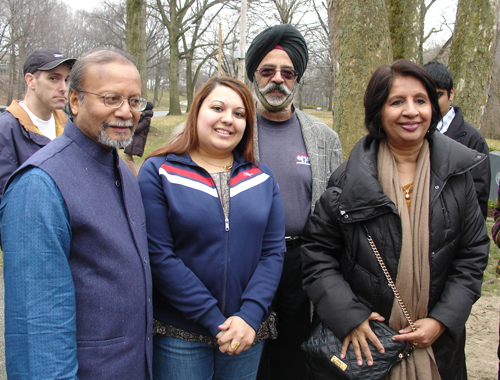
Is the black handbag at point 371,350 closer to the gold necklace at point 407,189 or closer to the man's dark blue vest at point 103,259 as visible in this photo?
the gold necklace at point 407,189

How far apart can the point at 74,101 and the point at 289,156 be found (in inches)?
56.7

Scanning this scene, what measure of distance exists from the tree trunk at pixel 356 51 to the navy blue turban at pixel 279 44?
1.92 metres

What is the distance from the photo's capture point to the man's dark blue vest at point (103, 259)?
55.2 inches

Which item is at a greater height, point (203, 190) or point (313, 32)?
point (313, 32)

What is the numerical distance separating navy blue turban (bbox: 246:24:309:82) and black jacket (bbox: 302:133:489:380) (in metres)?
1.05

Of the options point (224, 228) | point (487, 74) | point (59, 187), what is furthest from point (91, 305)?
point (487, 74)

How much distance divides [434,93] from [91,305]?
1.89 meters

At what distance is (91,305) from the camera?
144cm

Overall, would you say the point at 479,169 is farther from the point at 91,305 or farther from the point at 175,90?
the point at 175,90

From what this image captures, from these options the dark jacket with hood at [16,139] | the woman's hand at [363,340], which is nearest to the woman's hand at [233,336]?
the woman's hand at [363,340]

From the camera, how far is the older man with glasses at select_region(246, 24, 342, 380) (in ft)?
8.30

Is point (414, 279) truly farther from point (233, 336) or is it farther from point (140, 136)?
point (140, 136)

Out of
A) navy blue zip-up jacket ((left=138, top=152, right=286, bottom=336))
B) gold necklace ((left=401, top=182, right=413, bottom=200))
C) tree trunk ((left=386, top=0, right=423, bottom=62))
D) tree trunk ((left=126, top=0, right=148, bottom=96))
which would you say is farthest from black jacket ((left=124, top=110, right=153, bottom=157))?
tree trunk ((left=126, top=0, right=148, bottom=96))

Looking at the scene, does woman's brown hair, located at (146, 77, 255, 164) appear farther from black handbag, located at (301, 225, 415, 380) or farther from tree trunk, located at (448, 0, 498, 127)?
tree trunk, located at (448, 0, 498, 127)
